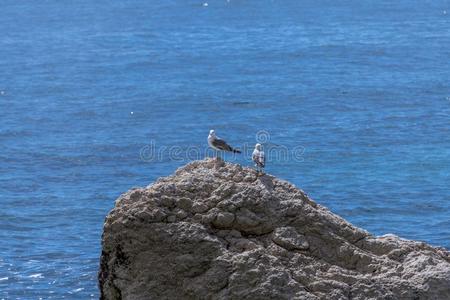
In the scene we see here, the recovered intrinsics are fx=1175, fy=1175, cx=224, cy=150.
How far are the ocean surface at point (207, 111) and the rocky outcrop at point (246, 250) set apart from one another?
2178 cm

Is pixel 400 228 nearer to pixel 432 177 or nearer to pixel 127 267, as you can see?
pixel 432 177

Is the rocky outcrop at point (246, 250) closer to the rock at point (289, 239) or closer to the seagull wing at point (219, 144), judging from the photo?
the rock at point (289, 239)

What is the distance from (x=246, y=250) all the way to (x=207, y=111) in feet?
219

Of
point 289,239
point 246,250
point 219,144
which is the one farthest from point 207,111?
point 246,250

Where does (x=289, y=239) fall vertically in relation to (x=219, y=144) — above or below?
below

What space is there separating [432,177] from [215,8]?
3278 inches

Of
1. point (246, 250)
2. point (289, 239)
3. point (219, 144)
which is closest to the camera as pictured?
point (246, 250)

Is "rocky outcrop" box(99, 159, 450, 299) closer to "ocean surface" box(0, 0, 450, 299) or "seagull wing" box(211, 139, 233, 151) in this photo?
"seagull wing" box(211, 139, 233, 151)

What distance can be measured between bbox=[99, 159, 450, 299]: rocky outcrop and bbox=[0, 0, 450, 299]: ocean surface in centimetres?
2178

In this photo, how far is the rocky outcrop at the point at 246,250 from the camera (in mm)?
22828

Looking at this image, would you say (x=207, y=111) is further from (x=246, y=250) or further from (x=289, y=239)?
(x=246, y=250)

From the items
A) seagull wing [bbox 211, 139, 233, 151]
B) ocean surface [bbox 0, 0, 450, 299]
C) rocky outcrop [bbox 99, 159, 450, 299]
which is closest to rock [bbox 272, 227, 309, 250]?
rocky outcrop [bbox 99, 159, 450, 299]

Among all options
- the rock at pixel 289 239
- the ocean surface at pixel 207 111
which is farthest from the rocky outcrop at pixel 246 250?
the ocean surface at pixel 207 111

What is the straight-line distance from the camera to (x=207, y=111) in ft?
295
